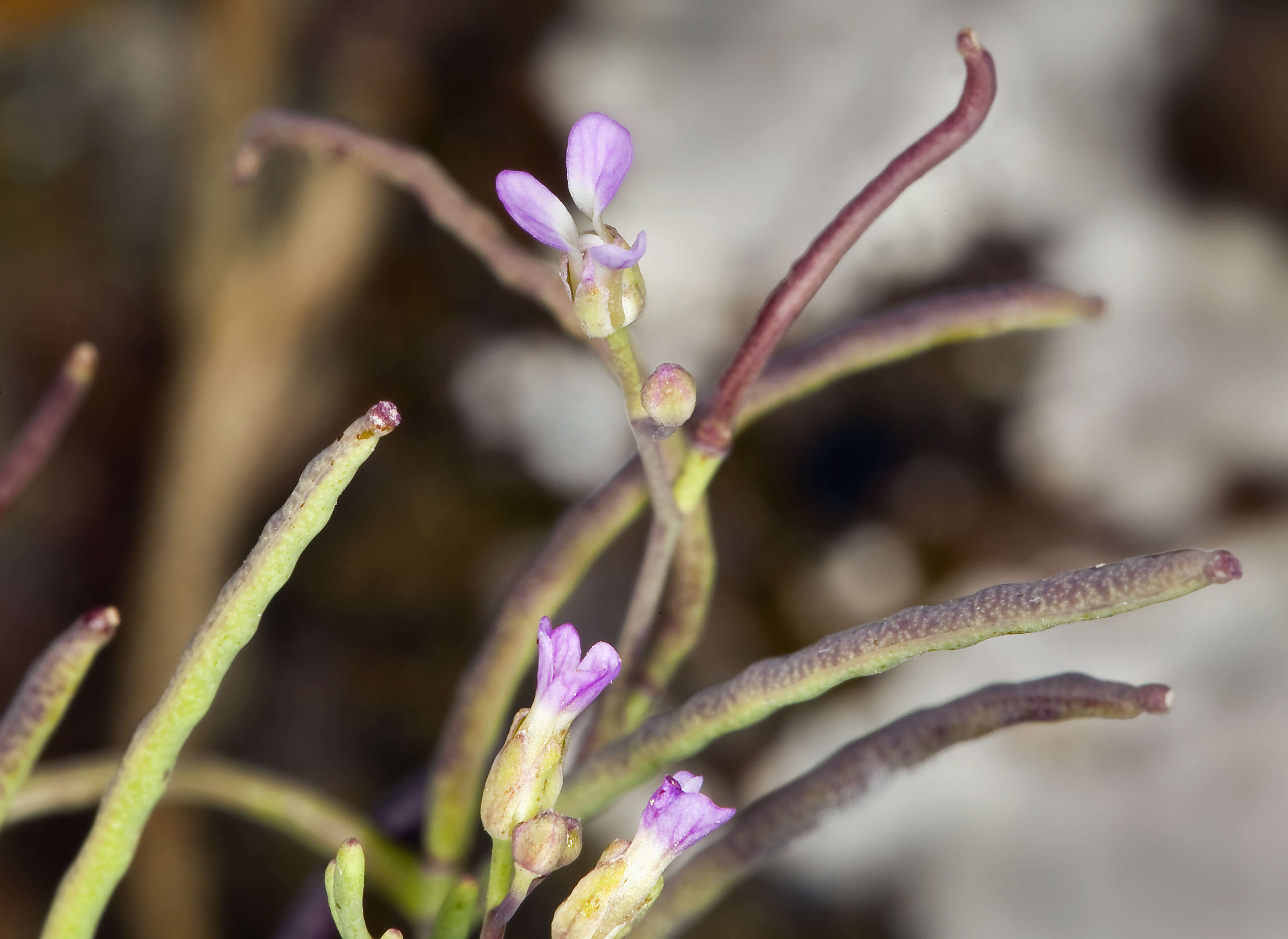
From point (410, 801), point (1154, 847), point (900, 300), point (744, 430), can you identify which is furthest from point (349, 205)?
point (1154, 847)

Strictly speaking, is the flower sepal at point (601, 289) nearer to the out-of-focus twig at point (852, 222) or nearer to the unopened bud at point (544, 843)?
the out-of-focus twig at point (852, 222)

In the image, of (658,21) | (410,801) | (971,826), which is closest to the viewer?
(410,801)

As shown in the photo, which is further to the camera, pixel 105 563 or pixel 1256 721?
pixel 105 563

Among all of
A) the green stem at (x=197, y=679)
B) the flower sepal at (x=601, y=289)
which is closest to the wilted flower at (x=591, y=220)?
the flower sepal at (x=601, y=289)

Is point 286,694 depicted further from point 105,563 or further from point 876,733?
point 876,733

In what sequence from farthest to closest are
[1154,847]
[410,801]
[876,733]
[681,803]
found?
[1154,847]
[410,801]
[876,733]
[681,803]

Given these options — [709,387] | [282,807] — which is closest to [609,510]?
[282,807]

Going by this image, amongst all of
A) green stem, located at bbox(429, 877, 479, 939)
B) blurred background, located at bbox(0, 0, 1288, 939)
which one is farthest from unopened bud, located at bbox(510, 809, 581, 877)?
blurred background, located at bbox(0, 0, 1288, 939)
